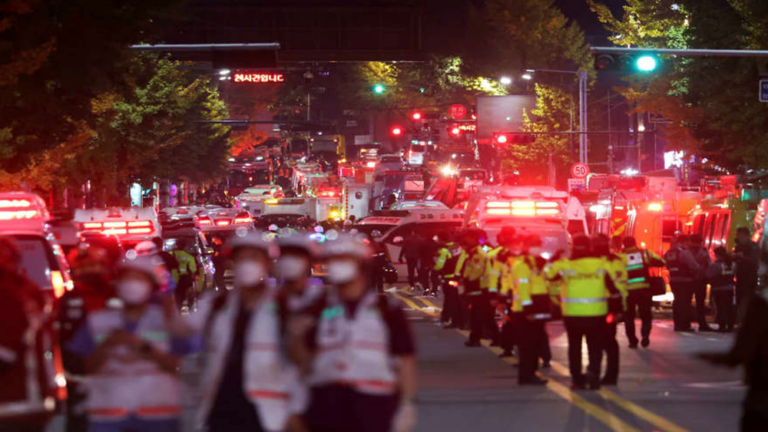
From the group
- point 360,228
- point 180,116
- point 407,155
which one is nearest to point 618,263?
point 360,228

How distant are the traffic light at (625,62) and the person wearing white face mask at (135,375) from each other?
20331 millimetres

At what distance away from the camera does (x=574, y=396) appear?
581 inches

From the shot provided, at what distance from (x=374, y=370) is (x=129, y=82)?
2238cm

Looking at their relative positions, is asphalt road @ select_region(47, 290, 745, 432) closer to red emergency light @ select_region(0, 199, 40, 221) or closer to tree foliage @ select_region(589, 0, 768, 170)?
red emergency light @ select_region(0, 199, 40, 221)

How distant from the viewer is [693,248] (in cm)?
2397

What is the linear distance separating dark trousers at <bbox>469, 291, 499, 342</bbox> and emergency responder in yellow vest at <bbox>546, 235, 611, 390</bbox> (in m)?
5.52

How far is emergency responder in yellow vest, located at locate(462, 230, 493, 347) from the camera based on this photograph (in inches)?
818

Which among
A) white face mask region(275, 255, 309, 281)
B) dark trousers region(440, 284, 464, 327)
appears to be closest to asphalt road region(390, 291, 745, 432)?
dark trousers region(440, 284, 464, 327)

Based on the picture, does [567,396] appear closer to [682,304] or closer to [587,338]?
[587,338]

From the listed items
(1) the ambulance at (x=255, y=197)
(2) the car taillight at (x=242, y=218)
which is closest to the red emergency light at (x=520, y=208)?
(2) the car taillight at (x=242, y=218)

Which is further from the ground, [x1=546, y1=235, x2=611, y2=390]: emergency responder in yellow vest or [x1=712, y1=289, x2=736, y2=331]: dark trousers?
[x1=546, y1=235, x2=611, y2=390]: emergency responder in yellow vest

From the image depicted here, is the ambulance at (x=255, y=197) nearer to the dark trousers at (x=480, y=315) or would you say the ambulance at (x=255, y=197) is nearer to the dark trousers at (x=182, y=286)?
the dark trousers at (x=182, y=286)

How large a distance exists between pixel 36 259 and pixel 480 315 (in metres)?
7.07

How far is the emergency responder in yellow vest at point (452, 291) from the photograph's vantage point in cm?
2362
